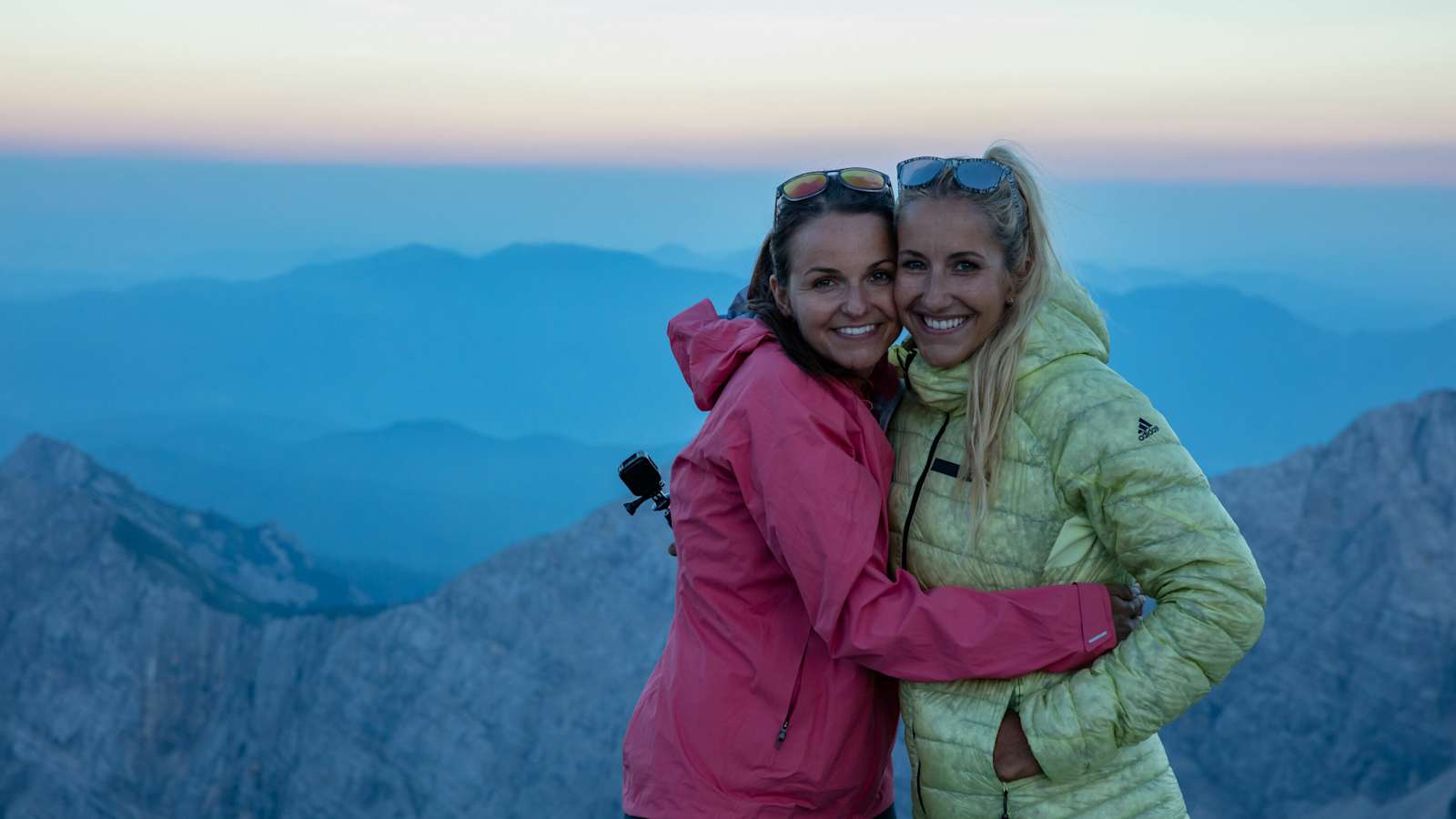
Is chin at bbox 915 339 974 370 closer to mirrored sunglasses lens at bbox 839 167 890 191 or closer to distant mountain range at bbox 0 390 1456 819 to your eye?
mirrored sunglasses lens at bbox 839 167 890 191

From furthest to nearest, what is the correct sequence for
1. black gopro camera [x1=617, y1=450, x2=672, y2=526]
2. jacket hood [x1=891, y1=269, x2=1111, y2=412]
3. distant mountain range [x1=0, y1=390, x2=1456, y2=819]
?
distant mountain range [x1=0, y1=390, x2=1456, y2=819]
black gopro camera [x1=617, y1=450, x2=672, y2=526]
jacket hood [x1=891, y1=269, x2=1111, y2=412]

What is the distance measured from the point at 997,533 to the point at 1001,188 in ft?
2.90

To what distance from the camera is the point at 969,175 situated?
3.16 meters

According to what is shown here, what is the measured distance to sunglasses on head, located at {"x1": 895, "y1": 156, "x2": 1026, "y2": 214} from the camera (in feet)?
10.3

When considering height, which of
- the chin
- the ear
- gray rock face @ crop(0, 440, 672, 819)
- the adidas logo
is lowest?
gray rock face @ crop(0, 440, 672, 819)

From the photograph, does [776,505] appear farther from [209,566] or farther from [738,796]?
[209,566]

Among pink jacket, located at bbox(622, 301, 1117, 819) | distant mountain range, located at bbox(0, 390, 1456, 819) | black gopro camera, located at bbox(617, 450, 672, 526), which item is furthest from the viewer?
A: distant mountain range, located at bbox(0, 390, 1456, 819)

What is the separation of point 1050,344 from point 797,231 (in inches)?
28.3

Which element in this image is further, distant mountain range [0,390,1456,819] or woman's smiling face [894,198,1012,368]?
distant mountain range [0,390,1456,819]

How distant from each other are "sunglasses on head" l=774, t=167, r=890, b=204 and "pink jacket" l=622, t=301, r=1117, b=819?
37cm

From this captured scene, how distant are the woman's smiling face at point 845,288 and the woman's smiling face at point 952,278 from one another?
7 cm

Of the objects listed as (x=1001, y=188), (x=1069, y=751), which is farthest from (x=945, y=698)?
(x=1001, y=188)

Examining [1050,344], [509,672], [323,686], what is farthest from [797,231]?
[323,686]

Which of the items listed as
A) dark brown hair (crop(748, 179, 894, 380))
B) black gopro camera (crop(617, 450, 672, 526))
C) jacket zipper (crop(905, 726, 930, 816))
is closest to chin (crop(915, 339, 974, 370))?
dark brown hair (crop(748, 179, 894, 380))
